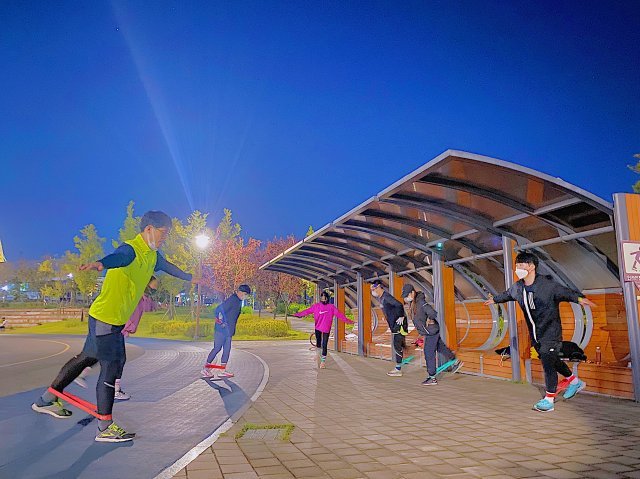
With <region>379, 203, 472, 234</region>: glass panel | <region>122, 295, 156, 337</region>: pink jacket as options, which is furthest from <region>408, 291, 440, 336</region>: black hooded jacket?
<region>122, 295, 156, 337</region>: pink jacket

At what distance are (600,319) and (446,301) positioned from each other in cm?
346

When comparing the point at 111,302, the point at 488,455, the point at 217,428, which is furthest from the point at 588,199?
the point at 111,302

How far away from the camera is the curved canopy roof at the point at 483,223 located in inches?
298

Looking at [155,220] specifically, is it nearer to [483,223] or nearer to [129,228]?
[483,223]

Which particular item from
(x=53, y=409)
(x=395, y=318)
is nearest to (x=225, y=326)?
(x=395, y=318)

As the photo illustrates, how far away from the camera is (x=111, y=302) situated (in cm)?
522

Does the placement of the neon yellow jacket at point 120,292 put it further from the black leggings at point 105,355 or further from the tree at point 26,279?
the tree at point 26,279

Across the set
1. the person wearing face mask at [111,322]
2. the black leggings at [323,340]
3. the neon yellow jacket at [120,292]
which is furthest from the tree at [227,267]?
the neon yellow jacket at [120,292]

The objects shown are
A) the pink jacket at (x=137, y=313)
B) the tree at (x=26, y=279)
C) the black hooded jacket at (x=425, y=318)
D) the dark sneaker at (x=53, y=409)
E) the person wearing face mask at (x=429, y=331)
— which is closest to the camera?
the dark sneaker at (x=53, y=409)

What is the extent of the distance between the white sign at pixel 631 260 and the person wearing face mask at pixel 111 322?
6050 millimetres

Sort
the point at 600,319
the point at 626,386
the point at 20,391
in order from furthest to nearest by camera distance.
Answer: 1. the point at 20,391
2. the point at 600,319
3. the point at 626,386

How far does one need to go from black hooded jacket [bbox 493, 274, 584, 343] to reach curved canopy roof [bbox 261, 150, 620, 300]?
1.37 metres

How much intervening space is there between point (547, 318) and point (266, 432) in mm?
3799

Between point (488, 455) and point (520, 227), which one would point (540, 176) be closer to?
point (520, 227)
